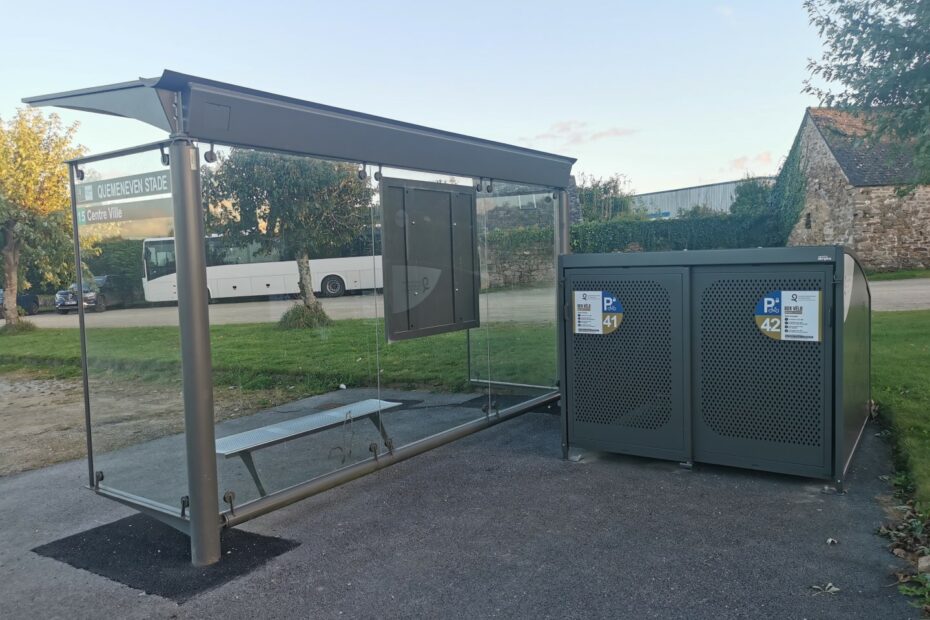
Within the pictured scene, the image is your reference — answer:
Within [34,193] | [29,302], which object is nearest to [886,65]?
[34,193]

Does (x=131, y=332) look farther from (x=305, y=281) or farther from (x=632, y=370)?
(x=632, y=370)

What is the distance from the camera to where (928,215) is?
25.0 m

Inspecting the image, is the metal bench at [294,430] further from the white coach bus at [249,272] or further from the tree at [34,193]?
the tree at [34,193]

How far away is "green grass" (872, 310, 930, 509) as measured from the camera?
503cm

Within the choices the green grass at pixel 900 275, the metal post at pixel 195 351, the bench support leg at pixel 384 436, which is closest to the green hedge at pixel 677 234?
the green grass at pixel 900 275

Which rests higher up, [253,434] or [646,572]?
[253,434]

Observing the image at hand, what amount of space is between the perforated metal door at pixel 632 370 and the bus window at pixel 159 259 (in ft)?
9.19

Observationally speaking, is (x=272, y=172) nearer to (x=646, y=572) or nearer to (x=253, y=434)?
(x=253, y=434)

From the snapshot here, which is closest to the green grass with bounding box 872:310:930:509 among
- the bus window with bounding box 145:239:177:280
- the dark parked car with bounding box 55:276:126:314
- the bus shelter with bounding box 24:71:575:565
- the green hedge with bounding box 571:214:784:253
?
the bus shelter with bounding box 24:71:575:565

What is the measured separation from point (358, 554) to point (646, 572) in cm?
147

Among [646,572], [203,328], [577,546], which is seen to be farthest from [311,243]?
[646,572]

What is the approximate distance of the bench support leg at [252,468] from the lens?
4410mm

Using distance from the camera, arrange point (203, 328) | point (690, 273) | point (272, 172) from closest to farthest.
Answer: point (203, 328), point (272, 172), point (690, 273)

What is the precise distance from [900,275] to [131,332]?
83.5ft
